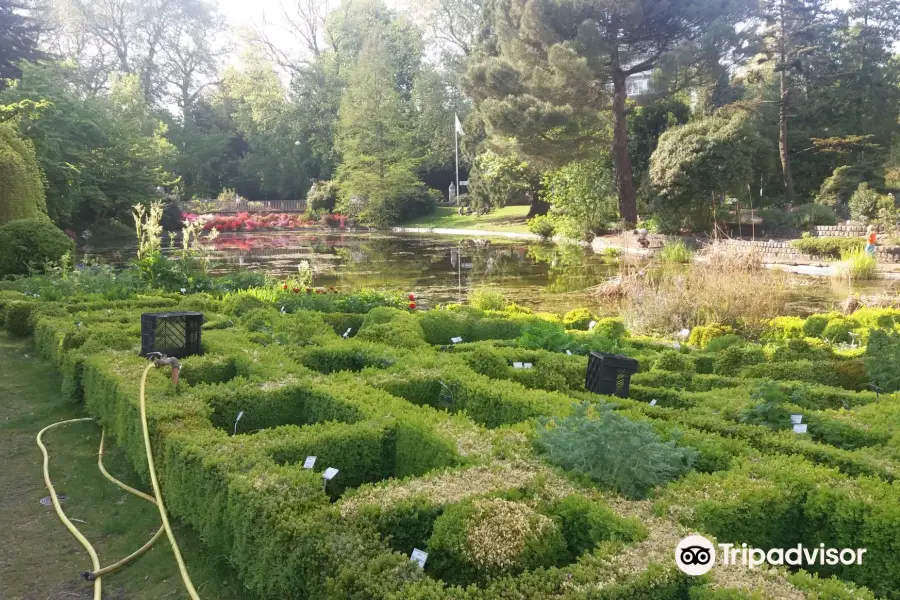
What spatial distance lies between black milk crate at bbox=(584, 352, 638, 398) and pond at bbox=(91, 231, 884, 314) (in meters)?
6.03

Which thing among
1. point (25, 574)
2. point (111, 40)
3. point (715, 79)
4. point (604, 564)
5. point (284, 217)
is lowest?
point (25, 574)

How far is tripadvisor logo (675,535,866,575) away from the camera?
2.38 meters

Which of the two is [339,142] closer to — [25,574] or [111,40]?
[111,40]

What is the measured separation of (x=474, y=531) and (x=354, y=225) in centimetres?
3469

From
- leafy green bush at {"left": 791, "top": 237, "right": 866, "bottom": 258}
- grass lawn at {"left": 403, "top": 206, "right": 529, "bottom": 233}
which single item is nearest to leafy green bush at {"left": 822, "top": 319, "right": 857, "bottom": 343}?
leafy green bush at {"left": 791, "top": 237, "right": 866, "bottom": 258}

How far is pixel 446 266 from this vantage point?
685 inches

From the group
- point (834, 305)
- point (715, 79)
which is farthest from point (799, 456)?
point (715, 79)

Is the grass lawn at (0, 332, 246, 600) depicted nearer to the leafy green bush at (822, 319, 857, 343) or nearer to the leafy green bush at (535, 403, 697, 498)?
the leafy green bush at (535, 403, 697, 498)

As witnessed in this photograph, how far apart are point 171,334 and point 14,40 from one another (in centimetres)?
2915

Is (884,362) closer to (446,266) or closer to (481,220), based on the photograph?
(446,266)

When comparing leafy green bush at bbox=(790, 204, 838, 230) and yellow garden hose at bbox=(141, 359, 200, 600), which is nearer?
yellow garden hose at bbox=(141, 359, 200, 600)

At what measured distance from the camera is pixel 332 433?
12.0 feet

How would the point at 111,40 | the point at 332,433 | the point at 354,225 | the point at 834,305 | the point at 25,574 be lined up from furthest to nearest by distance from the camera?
the point at 111,40, the point at 354,225, the point at 834,305, the point at 332,433, the point at 25,574

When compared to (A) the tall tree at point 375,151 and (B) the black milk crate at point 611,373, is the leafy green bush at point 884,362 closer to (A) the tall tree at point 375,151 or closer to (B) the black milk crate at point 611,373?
(B) the black milk crate at point 611,373
